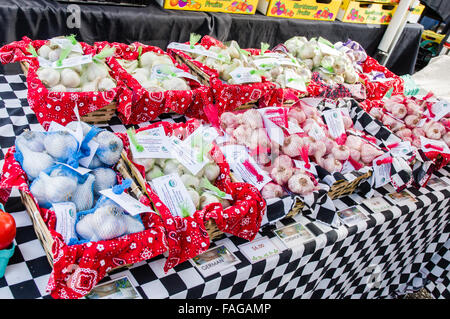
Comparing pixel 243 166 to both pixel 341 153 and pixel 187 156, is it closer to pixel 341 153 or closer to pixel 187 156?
pixel 187 156

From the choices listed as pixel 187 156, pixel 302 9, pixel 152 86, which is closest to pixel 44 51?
pixel 152 86

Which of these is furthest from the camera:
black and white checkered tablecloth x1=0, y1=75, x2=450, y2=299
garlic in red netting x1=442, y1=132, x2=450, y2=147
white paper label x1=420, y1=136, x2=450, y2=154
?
garlic in red netting x1=442, y1=132, x2=450, y2=147

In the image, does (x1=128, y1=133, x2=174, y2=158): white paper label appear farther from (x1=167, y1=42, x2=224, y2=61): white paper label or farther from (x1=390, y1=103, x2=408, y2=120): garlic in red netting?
(x1=390, y1=103, x2=408, y2=120): garlic in red netting

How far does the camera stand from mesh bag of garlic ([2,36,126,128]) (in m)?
1.42

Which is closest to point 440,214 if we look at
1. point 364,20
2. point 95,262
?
point 95,262

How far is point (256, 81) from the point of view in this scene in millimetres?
1964

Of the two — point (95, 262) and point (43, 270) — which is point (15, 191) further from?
point (95, 262)

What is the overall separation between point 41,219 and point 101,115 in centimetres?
77

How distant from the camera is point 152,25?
95.8 inches

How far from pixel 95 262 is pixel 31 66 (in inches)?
42.1

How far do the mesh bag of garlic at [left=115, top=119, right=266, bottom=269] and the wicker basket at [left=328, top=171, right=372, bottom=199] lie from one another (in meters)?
0.39

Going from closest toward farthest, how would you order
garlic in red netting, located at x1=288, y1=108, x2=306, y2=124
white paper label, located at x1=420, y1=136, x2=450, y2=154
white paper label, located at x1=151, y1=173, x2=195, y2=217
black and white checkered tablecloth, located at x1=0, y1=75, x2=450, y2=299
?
black and white checkered tablecloth, located at x1=0, y1=75, x2=450, y2=299, white paper label, located at x1=151, y1=173, x2=195, y2=217, garlic in red netting, located at x1=288, y1=108, x2=306, y2=124, white paper label, located at x1=420, y1=136, x2=450, y2=154

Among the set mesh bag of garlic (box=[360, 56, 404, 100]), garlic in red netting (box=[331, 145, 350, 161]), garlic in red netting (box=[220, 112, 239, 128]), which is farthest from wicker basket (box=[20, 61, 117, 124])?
mesh bag of garlic (box=[360, 56, 404, 100])

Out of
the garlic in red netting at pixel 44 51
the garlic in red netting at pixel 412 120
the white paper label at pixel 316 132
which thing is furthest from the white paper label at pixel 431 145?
the garlic in red netting at pixel 44 51
